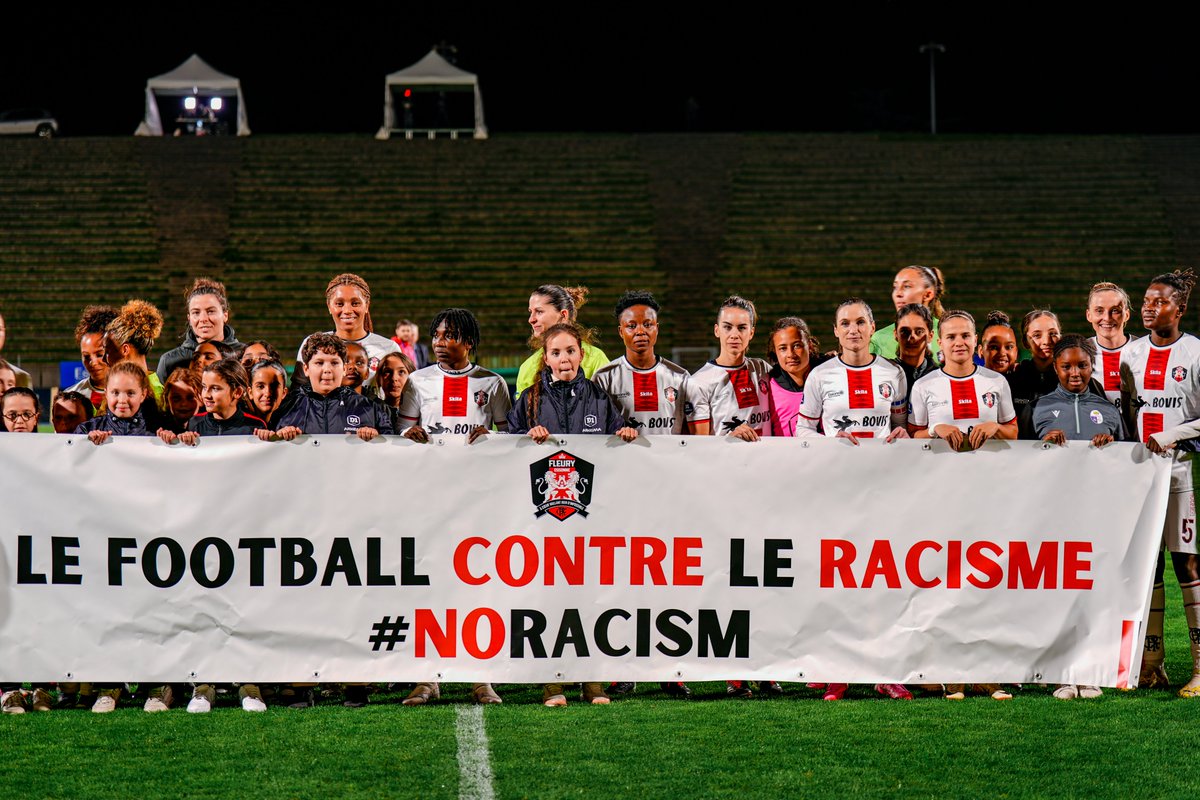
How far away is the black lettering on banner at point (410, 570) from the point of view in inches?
218

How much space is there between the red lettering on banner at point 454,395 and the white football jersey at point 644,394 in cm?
64

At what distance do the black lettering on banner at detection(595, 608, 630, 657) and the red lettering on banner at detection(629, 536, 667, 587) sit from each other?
177 millimetres

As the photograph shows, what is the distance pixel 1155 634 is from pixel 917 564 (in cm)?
130

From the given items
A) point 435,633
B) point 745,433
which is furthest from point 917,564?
point 435,633

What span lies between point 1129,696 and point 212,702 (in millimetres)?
4198

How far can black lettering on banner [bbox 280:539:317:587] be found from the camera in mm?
5523

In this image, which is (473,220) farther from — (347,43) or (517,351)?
(347,43)

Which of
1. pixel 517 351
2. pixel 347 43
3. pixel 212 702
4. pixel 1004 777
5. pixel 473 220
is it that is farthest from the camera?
pixel 347 43

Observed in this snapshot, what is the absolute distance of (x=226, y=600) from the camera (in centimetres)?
550

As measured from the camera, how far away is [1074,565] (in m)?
5.63

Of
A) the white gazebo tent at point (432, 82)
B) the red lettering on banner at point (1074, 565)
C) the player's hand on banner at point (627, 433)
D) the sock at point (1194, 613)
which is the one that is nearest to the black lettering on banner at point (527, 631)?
the player's hand on banner at point (627, 433)

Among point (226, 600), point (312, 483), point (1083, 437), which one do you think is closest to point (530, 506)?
point (312, 483)

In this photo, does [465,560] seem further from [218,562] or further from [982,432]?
[982,432]

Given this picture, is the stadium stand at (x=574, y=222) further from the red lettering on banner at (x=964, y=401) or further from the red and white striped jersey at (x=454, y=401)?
the red lettering on banner at (x=964, y=401)
